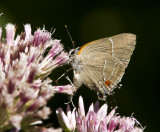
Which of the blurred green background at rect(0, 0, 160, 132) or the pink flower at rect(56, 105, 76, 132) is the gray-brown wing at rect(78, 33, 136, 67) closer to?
the pink flower at rect(56, 105, 76, 132)

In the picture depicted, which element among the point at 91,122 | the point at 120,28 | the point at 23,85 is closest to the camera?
the point at 23,85

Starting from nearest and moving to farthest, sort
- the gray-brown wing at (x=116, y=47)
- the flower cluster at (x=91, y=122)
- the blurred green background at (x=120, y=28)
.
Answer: the flower cluster at (x=91, y=122), the gray-brown wing at (x=116, y=47), the blurred green background at (x=120, y=28)

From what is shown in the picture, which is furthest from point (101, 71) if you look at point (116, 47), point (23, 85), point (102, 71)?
point (23, 85)

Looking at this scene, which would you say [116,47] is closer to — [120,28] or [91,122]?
[91,122]

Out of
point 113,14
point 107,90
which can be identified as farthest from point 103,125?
point 113,14

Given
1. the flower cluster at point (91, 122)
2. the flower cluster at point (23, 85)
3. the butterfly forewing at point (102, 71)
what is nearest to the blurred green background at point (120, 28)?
the butterfly forewing at point (102, 71)

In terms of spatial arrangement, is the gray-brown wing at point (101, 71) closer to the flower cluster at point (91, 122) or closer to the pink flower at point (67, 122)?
the flower cluster at point (91, 122)

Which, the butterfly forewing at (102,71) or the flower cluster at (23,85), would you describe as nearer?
the flower cluster at (23,85)
